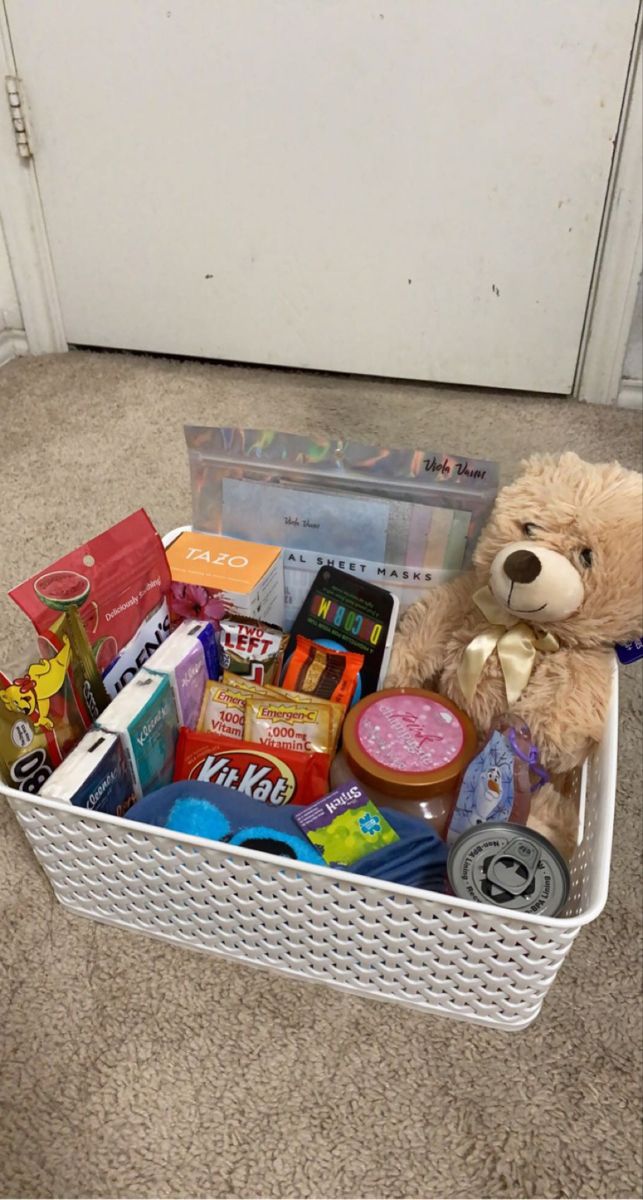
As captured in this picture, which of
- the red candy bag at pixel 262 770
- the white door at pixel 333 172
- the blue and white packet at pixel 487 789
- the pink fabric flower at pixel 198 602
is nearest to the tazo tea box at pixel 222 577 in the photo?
the pink fabric flower at pixel 198 602

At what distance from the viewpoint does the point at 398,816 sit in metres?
0.54

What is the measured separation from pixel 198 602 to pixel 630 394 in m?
0.94

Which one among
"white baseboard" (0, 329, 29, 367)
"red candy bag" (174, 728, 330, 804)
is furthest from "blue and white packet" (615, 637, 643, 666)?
"white baseboard" (0, 329, 29, 367)

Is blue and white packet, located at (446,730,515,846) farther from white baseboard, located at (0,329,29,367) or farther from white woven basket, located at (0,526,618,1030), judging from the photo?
white baseboard, located at (0,329,29,367)

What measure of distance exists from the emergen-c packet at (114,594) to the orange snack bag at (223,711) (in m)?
0.06

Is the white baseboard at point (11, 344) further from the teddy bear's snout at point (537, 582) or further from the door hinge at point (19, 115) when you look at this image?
the teddy bear's snout at point (537, 582)

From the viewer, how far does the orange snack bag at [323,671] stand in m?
0.64

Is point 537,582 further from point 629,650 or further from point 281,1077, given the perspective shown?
point 281,1077

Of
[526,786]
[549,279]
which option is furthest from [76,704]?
[549,279]

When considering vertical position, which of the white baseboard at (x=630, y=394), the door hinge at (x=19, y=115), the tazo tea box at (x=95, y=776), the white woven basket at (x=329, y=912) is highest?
the door hinge at (x=19, y=115)

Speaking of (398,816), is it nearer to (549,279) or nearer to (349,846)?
(349,846)

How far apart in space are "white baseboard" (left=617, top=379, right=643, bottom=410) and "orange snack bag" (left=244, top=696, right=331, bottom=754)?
940 mm

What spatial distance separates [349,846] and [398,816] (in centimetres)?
4

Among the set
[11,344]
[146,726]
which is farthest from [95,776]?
[11,344]
